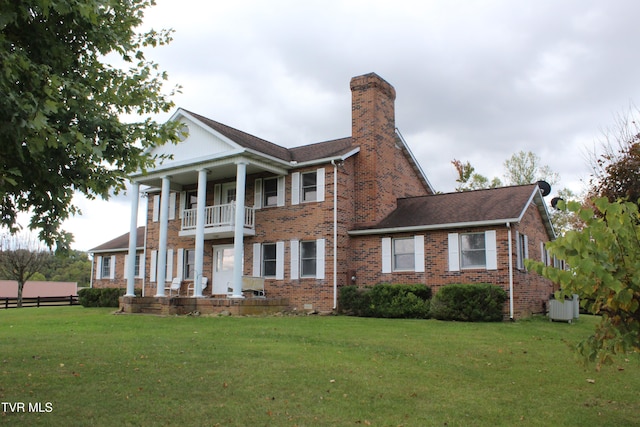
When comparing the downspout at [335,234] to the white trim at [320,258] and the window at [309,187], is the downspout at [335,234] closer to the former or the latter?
the white trim at [320,258]

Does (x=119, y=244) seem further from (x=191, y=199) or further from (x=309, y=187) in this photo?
(x=309, y=187)

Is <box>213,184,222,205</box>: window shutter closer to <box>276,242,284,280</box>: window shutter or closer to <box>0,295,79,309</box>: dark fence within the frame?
<box>276,242,284,280</box>: window shutter

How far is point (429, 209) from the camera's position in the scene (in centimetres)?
1983

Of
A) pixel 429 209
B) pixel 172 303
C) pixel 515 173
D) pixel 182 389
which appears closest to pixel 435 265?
pixel 429 209

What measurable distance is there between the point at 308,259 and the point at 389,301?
4.01 m

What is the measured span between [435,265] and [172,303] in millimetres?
9138

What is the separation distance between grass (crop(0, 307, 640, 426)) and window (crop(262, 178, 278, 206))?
9.94 m

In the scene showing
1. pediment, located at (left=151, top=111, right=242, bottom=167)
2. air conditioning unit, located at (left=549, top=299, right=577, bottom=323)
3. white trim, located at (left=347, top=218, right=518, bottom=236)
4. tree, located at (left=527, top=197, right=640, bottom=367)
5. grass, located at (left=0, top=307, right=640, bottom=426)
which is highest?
pediment, located at (left=151, top=111, right=242, bottom=167)

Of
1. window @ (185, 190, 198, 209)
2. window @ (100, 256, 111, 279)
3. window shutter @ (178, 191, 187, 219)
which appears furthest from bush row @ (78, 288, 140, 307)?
window @ (185, 190, 198, 209)

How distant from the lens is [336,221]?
→ 19.6 metres

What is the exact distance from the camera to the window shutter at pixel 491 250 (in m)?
17.0

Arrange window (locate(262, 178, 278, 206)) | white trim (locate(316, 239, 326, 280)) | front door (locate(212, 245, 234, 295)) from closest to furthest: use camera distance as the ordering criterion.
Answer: white trim (locate(316, 239, 326, 280)) → window (locate(262, 178, 278, 206)) → front door (locate(212, 245, 234, 295))

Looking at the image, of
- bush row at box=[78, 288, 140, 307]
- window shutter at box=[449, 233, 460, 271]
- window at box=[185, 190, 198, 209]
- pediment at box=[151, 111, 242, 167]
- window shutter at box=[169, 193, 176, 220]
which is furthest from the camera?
bush row at box=[78, 288, 140, 307]

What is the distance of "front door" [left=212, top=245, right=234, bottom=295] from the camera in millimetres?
22094
